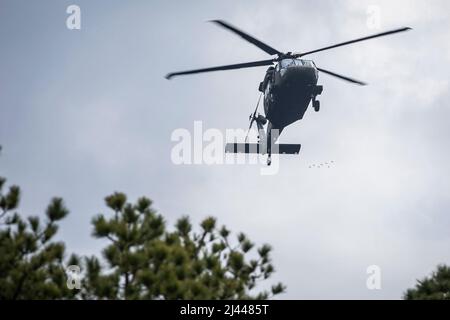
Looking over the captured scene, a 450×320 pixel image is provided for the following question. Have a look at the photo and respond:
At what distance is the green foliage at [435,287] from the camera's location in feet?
61.3

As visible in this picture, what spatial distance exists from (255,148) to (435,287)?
35.0 ft

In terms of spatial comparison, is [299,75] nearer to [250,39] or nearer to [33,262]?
[250,39]

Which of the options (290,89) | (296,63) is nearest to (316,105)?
(290,89)

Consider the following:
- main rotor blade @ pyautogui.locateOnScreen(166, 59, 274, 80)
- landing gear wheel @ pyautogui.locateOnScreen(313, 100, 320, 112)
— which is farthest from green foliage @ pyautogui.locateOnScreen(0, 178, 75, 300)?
landing gear wheel @ pyautogui.locateOnScreen(313, 100, 320, 112)

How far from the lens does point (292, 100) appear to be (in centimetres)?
2345

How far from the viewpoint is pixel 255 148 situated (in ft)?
89.0

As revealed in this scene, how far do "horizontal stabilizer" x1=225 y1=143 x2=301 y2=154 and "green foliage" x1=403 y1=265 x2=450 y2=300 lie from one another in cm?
971

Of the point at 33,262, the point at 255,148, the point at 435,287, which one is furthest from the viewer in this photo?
the point at 255,148

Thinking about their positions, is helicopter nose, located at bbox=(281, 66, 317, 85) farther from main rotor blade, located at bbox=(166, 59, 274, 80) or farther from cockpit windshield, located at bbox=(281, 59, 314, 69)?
main rotor blade, located at bbox=(166, 59, 274, 80)

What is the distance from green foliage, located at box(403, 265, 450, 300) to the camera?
18672 millimetres

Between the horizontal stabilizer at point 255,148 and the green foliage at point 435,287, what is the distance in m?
9.71
